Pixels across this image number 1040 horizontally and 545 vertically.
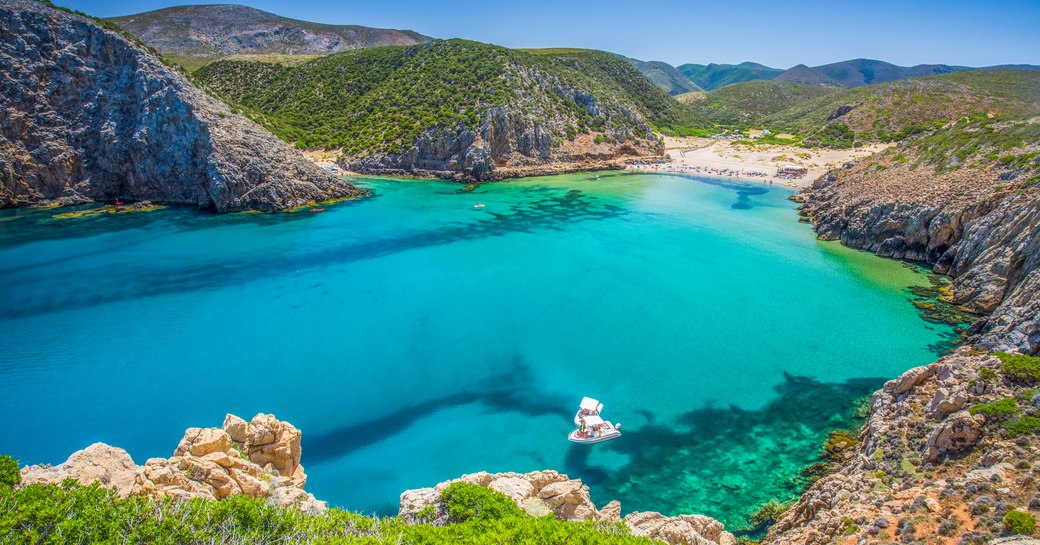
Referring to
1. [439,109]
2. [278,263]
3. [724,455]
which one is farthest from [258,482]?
[439,109]

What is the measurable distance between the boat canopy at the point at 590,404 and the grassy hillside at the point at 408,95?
59288mm

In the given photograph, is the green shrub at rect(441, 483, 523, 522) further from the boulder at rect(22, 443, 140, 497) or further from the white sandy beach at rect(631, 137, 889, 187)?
the white sandy beach at rect(631, 137, 889, 187)

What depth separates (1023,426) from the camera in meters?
12.3

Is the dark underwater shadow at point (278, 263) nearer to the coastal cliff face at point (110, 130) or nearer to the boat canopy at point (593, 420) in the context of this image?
the coastal cliff face at point (110, 130)

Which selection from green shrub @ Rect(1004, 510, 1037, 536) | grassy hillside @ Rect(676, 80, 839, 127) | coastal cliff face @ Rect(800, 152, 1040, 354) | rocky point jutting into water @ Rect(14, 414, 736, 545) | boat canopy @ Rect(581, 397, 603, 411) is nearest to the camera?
green shrub @ Rect(1004, 510, 1037, 536)

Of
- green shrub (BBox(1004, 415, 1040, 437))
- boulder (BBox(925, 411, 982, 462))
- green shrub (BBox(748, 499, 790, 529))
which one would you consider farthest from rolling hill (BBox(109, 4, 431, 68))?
green shrub (BBox(1004, 415, 1040, 437))

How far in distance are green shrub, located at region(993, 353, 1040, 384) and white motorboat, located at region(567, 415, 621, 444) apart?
1256 centimetres

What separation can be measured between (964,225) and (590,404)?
3309cm

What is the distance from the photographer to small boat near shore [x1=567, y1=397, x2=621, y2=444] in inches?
742

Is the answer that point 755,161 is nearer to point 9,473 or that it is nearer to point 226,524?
point 226,524

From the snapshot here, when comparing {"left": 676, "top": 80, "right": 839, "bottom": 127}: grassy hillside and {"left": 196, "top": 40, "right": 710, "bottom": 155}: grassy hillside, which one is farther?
{"left": 676, "top": 80, "right": 839, "bottom": 127}: grassy hillside

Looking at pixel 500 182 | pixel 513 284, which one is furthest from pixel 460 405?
pixel 500 182

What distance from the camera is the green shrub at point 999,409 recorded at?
12953 millimetres

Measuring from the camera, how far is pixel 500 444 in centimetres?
1908
